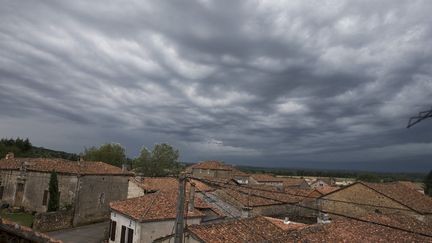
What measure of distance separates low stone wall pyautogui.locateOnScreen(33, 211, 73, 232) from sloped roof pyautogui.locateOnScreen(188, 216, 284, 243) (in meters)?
20.2

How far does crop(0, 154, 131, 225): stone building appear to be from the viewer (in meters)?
39.8

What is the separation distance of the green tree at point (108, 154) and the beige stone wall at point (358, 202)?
166 feet

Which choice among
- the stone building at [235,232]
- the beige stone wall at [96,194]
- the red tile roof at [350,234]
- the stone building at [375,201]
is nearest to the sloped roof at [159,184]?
the beige stone wall at [96,194]

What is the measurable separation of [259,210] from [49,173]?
80.8ft

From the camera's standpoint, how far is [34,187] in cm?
4106

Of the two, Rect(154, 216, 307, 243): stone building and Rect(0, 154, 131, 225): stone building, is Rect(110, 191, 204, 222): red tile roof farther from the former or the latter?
Rect(0, 154, 131, 225): stone building

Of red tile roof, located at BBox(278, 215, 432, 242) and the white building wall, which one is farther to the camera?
the white building wall

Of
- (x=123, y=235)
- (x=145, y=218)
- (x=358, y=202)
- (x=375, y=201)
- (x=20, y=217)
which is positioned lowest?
(x=20, y=217)

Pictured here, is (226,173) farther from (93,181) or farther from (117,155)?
(93,181)

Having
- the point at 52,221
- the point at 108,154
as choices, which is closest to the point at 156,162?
the point at 108,154

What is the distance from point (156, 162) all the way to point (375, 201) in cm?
4806

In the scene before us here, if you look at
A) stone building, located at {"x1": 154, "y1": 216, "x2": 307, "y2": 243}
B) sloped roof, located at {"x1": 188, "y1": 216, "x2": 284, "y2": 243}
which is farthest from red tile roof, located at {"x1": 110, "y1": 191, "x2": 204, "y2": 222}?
sloped roof, located at {"x1": 188, "y1": 216, "x2": 284, "y2": 243}

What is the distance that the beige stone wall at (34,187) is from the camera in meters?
39.8

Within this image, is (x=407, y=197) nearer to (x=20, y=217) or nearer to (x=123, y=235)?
(x=123, y=235)
